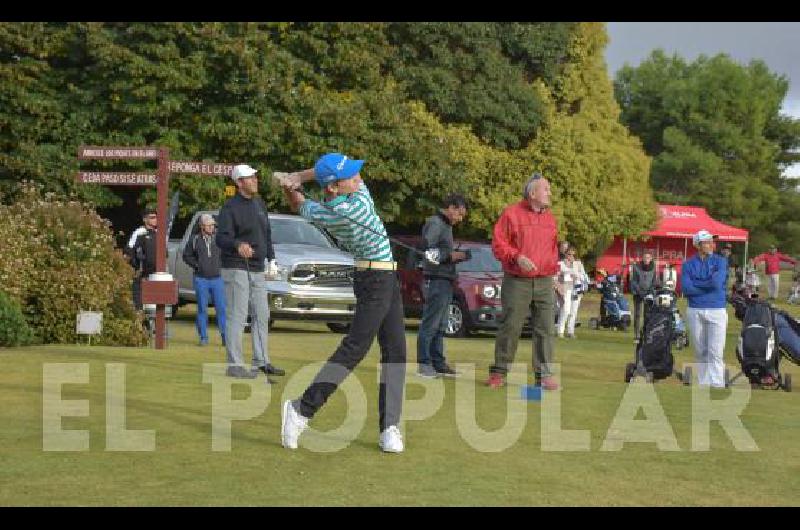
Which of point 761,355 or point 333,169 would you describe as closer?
point 333,169

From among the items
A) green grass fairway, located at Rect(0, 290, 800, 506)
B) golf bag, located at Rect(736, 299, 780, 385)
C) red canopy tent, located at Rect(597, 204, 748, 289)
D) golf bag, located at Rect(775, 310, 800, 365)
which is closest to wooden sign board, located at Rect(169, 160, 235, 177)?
green grass fairway, located at Rect(0, 290, 800, 506)

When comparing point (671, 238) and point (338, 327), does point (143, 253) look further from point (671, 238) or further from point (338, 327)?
point (671, 238)

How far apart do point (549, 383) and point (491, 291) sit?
11659 millimetres

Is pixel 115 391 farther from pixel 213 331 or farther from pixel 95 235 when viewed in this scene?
pixel 213 331

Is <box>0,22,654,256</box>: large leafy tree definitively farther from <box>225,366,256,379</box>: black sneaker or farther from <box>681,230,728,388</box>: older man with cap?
<box>225,366,256,379</box>: black sneaker

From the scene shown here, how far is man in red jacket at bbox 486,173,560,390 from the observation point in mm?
12555

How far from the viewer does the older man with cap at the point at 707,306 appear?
15383 mm

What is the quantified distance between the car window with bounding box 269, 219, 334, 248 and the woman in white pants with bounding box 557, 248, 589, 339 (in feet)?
14.8

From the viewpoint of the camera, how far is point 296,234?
938 inches

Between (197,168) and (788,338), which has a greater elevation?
(197,168)

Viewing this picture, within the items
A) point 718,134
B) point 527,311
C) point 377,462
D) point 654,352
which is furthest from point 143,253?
point 718,134

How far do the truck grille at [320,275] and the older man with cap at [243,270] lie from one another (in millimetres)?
8615

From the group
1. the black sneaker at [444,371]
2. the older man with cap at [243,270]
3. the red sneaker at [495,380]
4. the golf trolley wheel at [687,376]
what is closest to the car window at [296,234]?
the golf trolley wheel at [687,376]

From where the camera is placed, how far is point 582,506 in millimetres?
7164
